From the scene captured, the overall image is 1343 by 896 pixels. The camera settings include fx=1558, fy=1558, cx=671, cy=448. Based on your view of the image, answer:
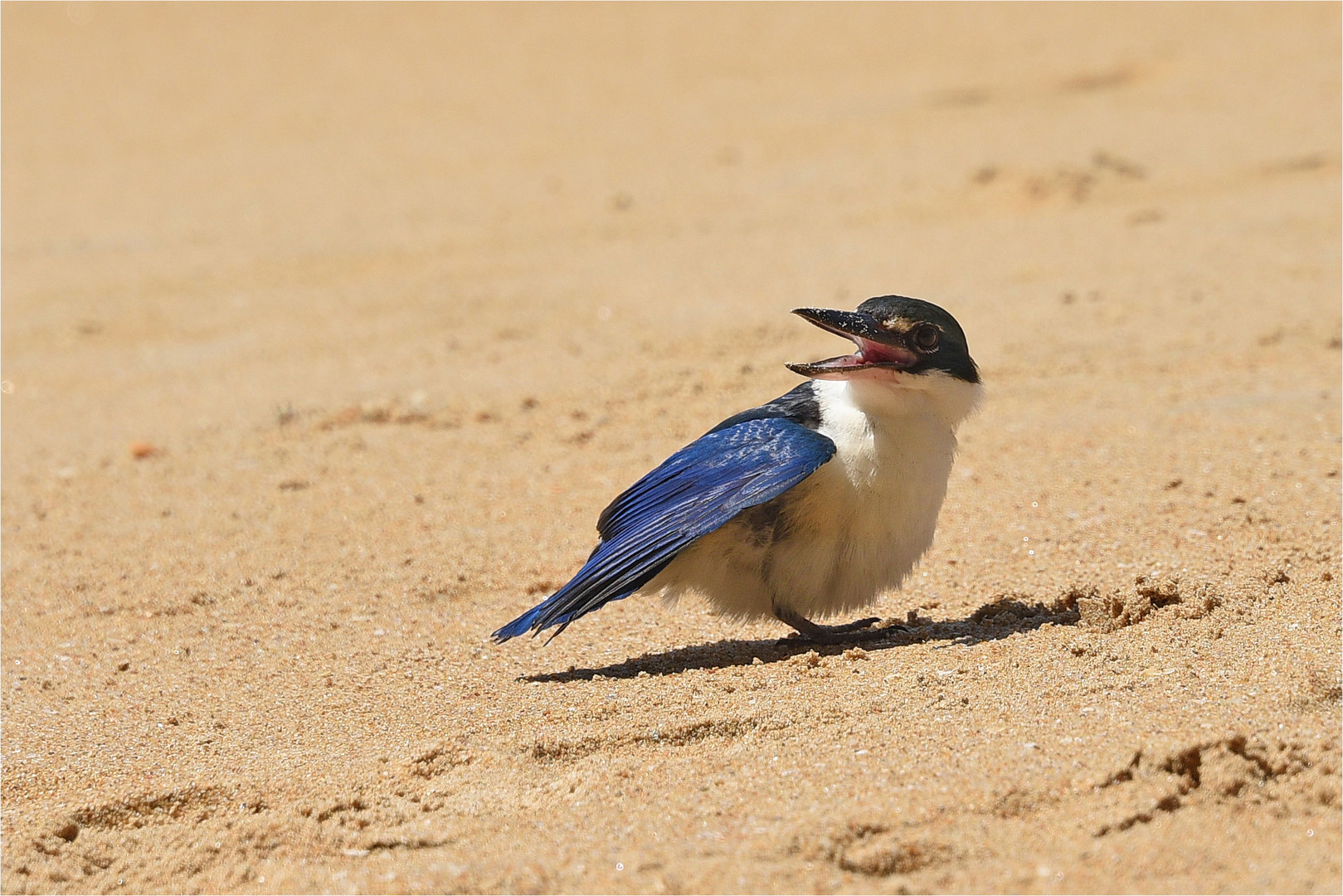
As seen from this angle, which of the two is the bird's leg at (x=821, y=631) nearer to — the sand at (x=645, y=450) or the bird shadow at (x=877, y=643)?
the bird shadow at (x=877, y=643)

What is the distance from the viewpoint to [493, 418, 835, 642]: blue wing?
449 cm

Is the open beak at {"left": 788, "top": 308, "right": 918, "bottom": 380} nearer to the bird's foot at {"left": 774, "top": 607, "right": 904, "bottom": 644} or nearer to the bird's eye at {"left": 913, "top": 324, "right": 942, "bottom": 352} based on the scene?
the bird's eye at {"left": 913, "top": 324, "right": 942, "bottom": 352}

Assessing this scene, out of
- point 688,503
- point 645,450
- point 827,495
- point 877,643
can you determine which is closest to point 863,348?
point 827,495

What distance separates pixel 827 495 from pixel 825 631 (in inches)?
20.2

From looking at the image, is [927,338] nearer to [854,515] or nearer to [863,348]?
[863,348]

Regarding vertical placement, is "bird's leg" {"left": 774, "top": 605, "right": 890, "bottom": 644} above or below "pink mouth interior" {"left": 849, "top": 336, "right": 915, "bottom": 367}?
below

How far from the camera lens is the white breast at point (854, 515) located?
4.51 meters

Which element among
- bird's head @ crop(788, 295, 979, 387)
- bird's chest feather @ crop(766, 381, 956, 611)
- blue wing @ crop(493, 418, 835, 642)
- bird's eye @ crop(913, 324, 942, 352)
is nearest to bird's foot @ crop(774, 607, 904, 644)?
bird's chest feather @ crop(766, 381, 956, 611)

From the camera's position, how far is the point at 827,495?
452cm

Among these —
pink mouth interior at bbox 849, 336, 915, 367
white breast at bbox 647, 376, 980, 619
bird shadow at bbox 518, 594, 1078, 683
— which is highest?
pink mouth interior at bbox 849, 336, 915, 367

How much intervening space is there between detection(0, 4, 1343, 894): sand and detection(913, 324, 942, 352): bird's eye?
854mm

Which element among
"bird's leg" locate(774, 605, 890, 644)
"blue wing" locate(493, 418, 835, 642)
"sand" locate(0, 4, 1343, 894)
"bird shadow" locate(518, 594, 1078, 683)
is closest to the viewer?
"sand" locate(0, 4, 1343, 894)

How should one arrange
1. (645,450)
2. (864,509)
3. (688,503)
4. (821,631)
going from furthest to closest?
(645,450) < (821,631) < (688,503) < (864,509)

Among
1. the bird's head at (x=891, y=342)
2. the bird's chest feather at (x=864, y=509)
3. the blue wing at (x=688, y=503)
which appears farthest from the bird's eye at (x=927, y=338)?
the blue wing at (x=688, y=503)
